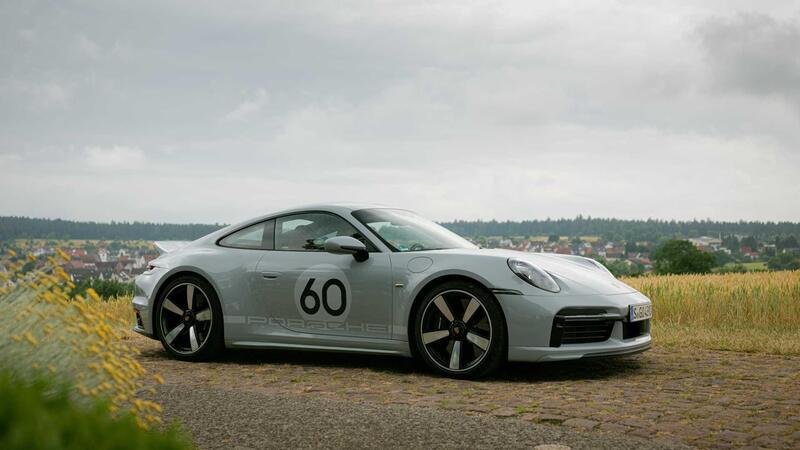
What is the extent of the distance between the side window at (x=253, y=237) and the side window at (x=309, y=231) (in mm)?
92

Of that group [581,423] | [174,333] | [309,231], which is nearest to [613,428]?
[581,423]

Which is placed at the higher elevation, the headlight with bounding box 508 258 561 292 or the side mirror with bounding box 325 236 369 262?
the side mirror with bounding box 325 236 369 262

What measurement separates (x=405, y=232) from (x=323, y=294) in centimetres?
98

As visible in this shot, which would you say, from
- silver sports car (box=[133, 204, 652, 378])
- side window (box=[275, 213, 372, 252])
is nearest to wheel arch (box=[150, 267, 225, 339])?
silver sports car (box=[133, 204, 652, 378])

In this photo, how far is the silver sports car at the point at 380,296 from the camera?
723 centimetres

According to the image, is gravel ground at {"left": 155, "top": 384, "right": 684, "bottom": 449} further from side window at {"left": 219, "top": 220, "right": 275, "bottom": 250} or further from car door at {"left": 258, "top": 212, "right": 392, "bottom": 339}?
side window at {"left": 219, "top": 220, "right": 275, "bottom": 250}

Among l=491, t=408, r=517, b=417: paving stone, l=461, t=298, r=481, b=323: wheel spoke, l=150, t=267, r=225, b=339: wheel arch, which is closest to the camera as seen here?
l=491, t=408, r=517, b=417: paving stone

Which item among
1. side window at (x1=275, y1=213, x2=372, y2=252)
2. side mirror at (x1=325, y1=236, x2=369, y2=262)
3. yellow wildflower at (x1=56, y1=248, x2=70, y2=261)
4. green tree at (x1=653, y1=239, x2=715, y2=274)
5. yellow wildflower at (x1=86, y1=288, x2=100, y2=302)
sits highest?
side window at (x1=275, y1=213, x2=372, y2=252)

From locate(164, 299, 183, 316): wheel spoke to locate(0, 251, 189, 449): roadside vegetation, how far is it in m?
3.45

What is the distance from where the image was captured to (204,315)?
8.62m

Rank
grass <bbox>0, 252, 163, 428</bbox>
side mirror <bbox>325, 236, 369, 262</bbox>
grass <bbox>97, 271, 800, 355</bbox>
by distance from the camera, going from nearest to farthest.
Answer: grass <bbox>0, 252, 163, 428</bbox>, side mirror <bbox>325, 236, 369, 262</bbox>, grass <bbox>97, 271, 800, 355</bbox>

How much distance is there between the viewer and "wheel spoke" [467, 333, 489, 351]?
7223 millimetres

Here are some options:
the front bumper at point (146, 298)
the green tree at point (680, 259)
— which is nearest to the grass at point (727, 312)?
the front bumper at point (146, 298)

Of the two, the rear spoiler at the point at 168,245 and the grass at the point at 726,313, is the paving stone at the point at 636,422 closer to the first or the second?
the grass at the point at 726,313
